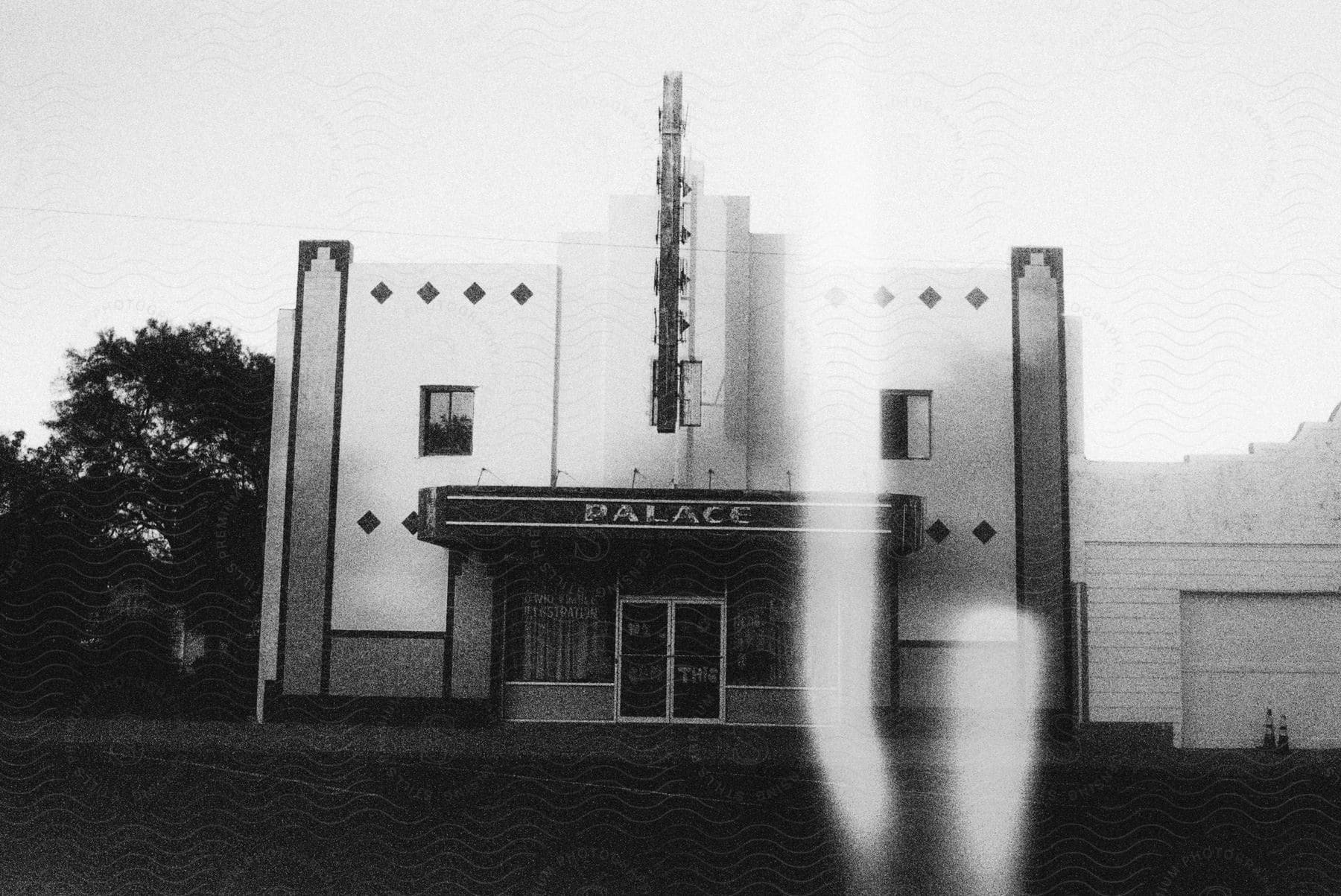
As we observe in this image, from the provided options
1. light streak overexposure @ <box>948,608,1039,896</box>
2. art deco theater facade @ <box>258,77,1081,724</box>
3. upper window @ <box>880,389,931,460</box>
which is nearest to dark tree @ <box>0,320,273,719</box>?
art deco theater facade @ <box>258,77,1081,724</box>

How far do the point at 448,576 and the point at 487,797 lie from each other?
6.57m

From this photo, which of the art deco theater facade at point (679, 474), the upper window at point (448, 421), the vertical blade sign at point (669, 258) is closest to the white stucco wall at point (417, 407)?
the art deco theater facade at point (679, 474)

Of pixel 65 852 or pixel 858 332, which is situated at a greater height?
pixel 858 332

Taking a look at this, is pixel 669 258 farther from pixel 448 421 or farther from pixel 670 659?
pixel 670 659

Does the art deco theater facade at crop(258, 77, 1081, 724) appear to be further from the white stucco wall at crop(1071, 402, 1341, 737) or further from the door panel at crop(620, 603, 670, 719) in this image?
the white stucco wall at crop(1071, 402, 1341, 737)

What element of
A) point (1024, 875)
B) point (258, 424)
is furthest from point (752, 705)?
point (258, 424)

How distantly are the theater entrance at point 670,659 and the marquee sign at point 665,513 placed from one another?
2389mm

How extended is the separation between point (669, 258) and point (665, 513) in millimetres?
3607

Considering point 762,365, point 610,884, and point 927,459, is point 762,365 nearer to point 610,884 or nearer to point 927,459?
point 927,459

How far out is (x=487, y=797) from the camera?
34.5 feet

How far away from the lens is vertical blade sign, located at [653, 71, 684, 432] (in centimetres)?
1553

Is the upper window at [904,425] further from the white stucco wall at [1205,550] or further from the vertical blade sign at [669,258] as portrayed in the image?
the vertical blade sign at [669,258]

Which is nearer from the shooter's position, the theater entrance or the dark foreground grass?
the dark foreground grass

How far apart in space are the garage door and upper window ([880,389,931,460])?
4.28 metres
